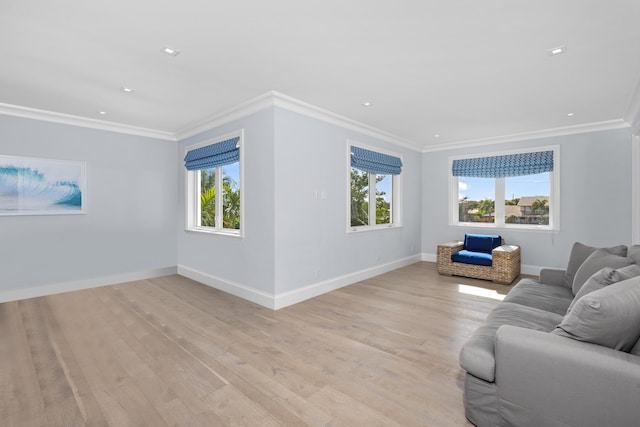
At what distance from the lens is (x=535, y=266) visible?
5422mm

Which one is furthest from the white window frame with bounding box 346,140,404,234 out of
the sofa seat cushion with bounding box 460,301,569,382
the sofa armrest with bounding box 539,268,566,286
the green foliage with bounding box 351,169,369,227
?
the sofa seat cushion with bounding box 460,301,569,382

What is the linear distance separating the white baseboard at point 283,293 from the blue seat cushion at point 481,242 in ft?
4.94

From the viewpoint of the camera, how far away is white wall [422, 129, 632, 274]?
4.68 metres

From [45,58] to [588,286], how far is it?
4.59 m

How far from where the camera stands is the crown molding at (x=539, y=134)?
4693 mm

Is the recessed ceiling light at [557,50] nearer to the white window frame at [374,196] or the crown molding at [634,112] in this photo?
the crown molding at [634,112]

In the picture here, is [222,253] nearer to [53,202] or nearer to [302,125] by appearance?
[302,125]

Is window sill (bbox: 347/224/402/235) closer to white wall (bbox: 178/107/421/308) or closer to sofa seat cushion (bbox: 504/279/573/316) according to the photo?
white wall (bbox: 178/107/421/308)

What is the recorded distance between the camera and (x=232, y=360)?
248cm

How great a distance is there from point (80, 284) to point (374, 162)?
4861 millimetres

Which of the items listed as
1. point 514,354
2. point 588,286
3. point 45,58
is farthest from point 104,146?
point 588,286

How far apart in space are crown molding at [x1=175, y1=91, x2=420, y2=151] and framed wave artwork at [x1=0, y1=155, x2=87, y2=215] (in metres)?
1.69

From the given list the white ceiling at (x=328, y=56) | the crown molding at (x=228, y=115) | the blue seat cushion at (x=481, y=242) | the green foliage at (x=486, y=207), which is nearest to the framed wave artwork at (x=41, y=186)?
the white ceiling at (x=328, y=56)

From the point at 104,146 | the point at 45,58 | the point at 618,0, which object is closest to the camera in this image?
the point at 618,0
